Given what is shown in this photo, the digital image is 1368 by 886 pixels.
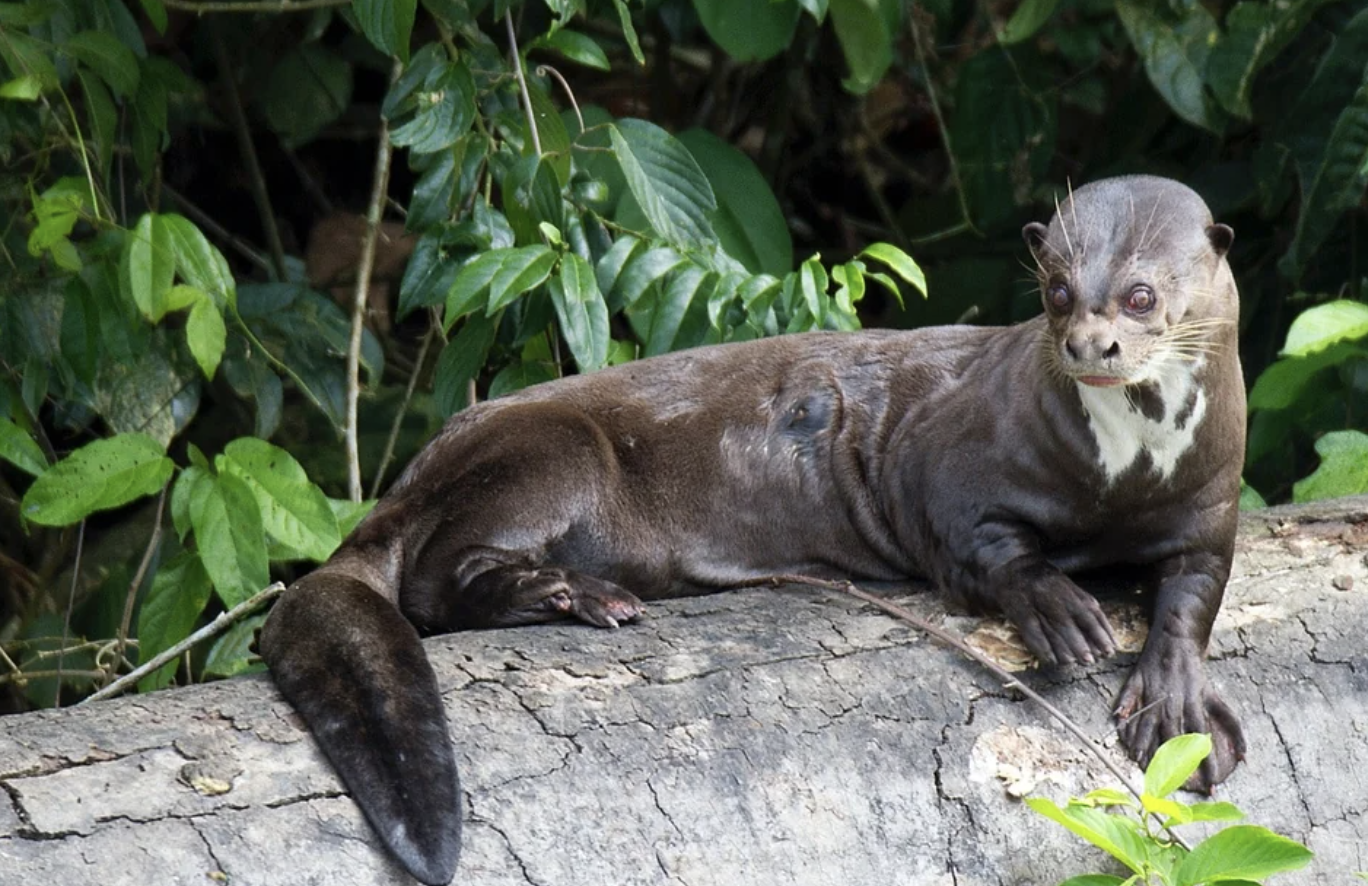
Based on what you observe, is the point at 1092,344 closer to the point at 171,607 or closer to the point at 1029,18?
the point at 171,607

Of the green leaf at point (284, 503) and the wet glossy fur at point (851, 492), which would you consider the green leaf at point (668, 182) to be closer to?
the wet glossy fur at point (851, 492)

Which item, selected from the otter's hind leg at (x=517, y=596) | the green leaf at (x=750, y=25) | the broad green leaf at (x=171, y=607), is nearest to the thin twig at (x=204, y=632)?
the otter's hind leg at (x=517, y=596)

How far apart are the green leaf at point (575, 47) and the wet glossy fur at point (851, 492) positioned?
27.4 inches

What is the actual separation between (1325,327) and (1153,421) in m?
0.77

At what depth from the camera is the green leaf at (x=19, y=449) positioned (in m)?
2.96

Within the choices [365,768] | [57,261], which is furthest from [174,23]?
[365,768]

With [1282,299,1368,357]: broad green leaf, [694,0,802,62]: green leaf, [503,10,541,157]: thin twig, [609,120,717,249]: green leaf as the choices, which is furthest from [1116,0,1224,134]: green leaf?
[503,10,541,157]: thin twig

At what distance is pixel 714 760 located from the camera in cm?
205

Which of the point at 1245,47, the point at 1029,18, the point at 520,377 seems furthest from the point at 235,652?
A: the point at 1245,47

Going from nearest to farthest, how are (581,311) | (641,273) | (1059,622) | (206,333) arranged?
(1059,622) < (206,333) < (581,311) < (641,273)

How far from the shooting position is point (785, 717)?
84.0 inches

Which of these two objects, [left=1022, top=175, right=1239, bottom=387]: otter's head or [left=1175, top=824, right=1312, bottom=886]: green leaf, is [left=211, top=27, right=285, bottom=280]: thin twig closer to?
[left=1022, top=175, right=1239, bottom=387]: otter's head

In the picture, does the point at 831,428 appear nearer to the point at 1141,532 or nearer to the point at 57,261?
the point at 1141,532

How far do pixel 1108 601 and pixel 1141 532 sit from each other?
115 mm
